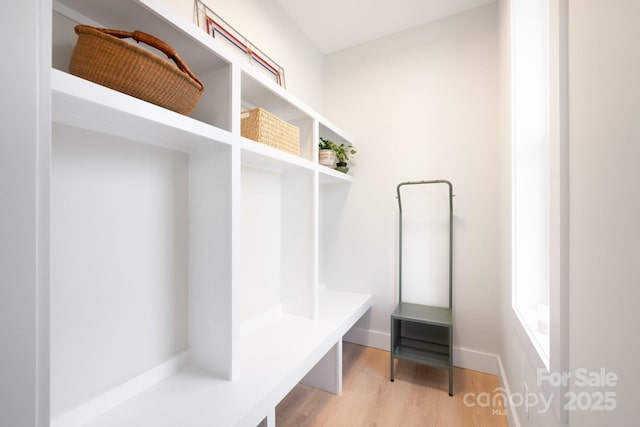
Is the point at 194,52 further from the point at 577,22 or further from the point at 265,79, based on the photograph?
the point at 577,22

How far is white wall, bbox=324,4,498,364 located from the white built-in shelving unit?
41.9 inches

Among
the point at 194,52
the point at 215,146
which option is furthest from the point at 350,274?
the point at 194,52

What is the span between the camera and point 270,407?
1101 mm

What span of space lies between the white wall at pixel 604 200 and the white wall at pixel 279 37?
1.63 metres

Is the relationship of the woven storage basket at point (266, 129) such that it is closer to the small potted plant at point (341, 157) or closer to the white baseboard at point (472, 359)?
the small potted plant at point (341, 157)

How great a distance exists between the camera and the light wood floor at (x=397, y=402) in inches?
61.8

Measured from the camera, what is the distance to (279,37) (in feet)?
6.86

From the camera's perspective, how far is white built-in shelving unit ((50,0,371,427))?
0.90m

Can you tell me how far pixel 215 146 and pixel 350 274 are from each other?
1.81 meters

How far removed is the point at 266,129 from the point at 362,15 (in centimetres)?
156

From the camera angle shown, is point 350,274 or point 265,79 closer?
point 265,79

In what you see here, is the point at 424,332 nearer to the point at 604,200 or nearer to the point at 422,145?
the point at 422,145

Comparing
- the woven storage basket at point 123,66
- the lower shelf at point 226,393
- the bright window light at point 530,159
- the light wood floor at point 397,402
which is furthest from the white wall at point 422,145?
the woven storage basket at point 123,66

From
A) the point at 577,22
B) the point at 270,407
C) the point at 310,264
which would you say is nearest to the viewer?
the point at 577,22
